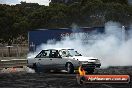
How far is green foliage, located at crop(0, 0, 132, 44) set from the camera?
65.9m

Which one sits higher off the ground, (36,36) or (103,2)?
(103,2)

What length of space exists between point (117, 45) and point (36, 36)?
8.57 m

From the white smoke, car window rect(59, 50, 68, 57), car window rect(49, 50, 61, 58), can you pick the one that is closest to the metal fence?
the white smoke

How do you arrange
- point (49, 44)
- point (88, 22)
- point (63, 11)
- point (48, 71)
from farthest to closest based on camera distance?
point (63, 11) → point (88, 22) → point (49, 44) → point (48, 71)

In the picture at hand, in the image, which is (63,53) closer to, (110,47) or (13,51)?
(110,47)

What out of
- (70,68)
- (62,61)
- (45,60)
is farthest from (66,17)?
(70,68)

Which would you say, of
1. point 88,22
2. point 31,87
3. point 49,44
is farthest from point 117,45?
point 88,22

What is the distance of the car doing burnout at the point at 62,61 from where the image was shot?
21891mm

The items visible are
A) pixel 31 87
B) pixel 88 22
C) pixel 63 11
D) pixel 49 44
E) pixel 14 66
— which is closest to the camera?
pixel 31 87

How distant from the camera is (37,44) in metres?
34.1

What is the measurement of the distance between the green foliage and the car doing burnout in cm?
4024

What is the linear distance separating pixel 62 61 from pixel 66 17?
47.8m

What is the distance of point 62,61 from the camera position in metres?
22.6

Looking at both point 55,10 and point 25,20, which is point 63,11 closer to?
point 55,10
